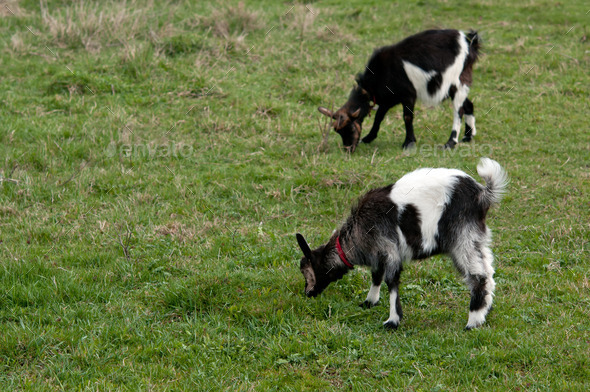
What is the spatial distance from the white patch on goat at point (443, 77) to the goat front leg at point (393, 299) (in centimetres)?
507

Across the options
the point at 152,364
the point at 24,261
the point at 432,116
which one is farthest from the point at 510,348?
the point at 432,116

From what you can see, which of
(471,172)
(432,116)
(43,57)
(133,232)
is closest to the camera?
(133,232)

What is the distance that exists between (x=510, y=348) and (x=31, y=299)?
3984 millimetres

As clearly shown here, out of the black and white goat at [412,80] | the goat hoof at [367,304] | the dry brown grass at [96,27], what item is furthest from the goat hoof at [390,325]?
the dry brown grass at [96,27]

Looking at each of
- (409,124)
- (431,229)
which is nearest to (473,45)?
(409,124)

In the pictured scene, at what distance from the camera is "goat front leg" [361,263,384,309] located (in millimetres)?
5416

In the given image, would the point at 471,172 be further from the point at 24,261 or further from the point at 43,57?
the point at 43,57

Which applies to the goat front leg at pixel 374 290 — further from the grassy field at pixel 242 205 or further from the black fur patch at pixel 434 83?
the black fur patch at pixel 434 83

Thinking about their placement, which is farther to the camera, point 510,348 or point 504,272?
point 504,272

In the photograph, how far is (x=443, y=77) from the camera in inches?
377

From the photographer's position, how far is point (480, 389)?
14.0ft

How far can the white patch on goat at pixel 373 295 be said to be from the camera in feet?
18.0

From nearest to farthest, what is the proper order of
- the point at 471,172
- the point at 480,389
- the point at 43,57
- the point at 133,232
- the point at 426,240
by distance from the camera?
the point at 480,389
the point at 426,240
the point at 133,232
the point at 471,172
the point at 43,57

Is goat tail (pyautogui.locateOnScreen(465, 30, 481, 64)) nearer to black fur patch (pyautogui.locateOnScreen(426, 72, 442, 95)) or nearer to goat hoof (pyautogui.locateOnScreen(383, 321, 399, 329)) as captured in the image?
black fur patch (pyautogui.locateOnScreen(426, 72, 442, 95))
